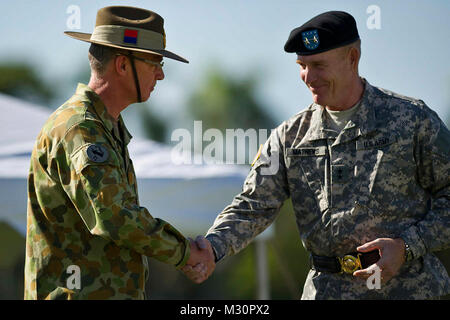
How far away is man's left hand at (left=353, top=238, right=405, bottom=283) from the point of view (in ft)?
13.8

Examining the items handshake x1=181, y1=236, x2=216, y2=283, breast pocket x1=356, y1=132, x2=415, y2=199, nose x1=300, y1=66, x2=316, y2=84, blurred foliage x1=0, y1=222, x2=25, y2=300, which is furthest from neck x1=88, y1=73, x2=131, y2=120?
blurred foliage x1=0, y1=222, x2=25, y2=300

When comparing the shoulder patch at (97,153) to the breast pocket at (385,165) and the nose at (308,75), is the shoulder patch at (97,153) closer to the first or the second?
the nose at (308,75)

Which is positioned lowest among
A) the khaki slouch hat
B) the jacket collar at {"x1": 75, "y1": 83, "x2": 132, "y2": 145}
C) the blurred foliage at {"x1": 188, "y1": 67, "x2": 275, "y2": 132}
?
the blurred foliage at {"x1": 188, "y1": 67, "x2": 275, "y2": 132}

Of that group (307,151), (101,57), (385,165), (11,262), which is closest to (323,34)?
(307,151)

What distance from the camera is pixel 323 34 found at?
4.45 m

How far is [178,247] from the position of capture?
4.01 metres

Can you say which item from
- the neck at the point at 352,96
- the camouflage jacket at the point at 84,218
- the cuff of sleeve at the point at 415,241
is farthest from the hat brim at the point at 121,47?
the cuff of sleeve at the point at 415,241

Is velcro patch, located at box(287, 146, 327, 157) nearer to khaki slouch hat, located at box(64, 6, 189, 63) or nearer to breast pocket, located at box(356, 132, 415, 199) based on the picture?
breast pocket, located at box(356, 132, 415, 199)

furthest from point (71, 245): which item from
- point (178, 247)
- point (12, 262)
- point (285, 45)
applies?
point (12, 262)

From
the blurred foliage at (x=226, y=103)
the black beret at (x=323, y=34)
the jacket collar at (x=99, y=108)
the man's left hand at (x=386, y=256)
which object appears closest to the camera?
the jacket collar at (x=99, y=108)

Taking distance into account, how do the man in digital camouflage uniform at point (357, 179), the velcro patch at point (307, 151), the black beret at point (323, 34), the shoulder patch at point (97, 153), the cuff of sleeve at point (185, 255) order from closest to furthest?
the shoulder patch at point (97, 153)
the cuff of sleeve at point (185, 255)
the man in digital camouflage uniform at point (357, 179)
the black beret at point (323, 34)
the velcro patch at point (307, 151)

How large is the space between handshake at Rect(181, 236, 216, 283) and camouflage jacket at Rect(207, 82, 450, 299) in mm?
131

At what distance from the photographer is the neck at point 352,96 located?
4.55 meters

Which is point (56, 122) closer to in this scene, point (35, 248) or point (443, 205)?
point (35, 248)
